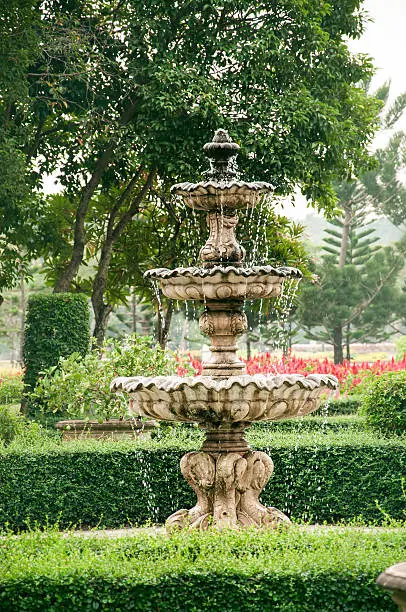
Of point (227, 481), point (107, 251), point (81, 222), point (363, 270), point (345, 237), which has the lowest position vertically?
point (227, 481)

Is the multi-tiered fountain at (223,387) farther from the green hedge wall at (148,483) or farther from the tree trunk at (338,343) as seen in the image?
the tree trunk at (338,343)

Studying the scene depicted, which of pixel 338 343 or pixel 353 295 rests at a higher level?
pixel 353 295

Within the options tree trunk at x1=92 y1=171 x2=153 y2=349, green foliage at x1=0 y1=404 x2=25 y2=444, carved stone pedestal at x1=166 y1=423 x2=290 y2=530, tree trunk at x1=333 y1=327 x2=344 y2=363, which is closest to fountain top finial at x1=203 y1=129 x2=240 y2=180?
carved stone pedestal at x1=166 y1=423 x2=290 y2=530

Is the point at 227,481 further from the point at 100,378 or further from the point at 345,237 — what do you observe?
the point at 345,237

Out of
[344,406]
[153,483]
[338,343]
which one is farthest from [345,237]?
[153,483]

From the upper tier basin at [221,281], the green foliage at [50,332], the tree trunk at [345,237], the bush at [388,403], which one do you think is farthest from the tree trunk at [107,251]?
the tree trunk at [345,237]

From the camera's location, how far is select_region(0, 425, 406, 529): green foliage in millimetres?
8695

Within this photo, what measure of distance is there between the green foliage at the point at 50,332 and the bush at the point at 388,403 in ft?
17.5

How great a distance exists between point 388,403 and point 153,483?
285 centimetres

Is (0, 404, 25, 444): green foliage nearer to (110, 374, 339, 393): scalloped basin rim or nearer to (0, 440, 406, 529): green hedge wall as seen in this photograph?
(0, 440, 406, 529): green hedge wall

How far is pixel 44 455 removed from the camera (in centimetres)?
880

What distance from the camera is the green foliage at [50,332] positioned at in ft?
44.7

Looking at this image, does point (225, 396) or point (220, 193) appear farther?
point (220, 193)

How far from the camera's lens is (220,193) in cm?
712
